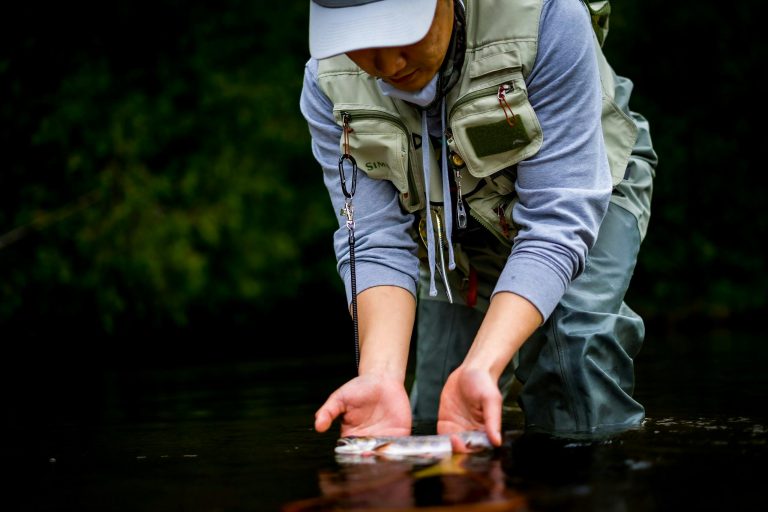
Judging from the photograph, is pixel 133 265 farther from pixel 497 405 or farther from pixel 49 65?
pixel 497 405

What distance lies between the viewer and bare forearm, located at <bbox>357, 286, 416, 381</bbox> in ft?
9.07

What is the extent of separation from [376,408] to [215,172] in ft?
26.0

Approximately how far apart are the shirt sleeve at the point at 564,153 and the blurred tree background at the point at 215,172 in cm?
711

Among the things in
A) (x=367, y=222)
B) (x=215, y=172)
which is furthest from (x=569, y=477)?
(x=215, y=172)

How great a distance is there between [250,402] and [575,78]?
2.40 metres

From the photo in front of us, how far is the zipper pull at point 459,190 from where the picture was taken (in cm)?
294

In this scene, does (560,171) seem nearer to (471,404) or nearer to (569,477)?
(471,404)

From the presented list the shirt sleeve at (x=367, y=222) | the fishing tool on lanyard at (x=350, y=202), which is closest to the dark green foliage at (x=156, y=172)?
the shirt sleeve at (x=367, y=222)

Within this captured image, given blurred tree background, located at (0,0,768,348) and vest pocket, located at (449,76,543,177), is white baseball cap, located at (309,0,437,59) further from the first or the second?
blurred tree background, located at (0,0,768,348)

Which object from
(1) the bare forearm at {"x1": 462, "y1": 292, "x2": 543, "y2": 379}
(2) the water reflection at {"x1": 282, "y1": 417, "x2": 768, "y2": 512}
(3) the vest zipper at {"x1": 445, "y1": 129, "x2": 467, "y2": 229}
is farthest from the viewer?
(3) the vest zipper at {"x1": 445, "y1": 129, "x2": 467, "y2": 229}

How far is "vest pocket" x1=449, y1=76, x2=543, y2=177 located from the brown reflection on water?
810 mm

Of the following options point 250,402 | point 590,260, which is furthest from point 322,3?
point 250,402

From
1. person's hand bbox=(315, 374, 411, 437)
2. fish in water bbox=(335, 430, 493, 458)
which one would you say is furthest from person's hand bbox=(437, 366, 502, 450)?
person's hand bbox=(315, 374, 411, 437)

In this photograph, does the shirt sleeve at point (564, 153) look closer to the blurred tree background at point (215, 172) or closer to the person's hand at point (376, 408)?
the person's hand at point (376, 408)
